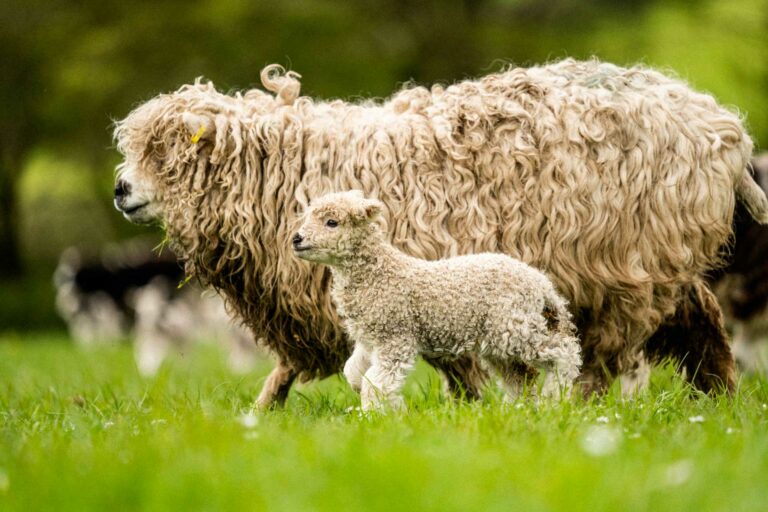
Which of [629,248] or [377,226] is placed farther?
[629,248]

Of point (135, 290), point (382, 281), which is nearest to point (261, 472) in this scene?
point (382, 281)

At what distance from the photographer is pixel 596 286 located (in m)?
5.22

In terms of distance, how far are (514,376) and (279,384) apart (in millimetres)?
1374

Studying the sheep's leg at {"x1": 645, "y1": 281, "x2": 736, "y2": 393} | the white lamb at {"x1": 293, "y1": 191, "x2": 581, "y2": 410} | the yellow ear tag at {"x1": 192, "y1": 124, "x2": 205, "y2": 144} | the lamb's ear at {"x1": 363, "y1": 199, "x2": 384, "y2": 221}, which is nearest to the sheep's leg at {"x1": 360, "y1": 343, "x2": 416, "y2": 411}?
the white lamb at {"x1": 293, "y1": 191, "x2": 581, "y2": 410}

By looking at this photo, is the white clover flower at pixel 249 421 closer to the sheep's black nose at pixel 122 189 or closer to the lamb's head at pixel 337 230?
the lamb's head at pixel 337 230

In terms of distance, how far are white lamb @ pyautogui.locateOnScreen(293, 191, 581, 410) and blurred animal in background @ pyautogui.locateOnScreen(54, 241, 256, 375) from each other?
32.9ft

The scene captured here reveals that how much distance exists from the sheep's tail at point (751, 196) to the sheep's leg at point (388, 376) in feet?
7.40

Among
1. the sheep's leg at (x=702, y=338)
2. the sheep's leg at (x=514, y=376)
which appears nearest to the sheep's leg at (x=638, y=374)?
the sheep's leg at (x=702, y=338)

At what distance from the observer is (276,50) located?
17.6m

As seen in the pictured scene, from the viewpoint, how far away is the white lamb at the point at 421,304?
14.8ft

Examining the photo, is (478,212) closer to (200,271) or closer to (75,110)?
(200,271)

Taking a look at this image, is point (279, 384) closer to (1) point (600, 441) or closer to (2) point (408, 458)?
(1) point (600, 441)

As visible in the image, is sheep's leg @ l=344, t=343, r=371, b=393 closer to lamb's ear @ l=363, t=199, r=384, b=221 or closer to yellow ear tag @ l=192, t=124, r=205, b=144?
lamb's ear @ l=363, t=199, r=384, b=221

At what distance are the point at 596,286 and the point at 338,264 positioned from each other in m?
1.38
